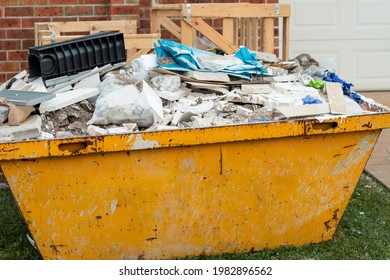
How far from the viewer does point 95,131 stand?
459 cm

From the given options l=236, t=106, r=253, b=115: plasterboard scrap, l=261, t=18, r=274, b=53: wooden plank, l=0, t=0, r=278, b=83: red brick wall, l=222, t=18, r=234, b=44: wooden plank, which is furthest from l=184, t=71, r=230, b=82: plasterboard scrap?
l=0, t=0, r=278, b=83: red brick wall

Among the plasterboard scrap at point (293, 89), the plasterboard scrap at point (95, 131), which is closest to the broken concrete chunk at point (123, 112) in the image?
the plasterboard scrap at point (95, 131)

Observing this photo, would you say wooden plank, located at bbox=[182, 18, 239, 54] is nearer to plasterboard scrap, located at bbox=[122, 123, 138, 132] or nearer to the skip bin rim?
the skip bin rim

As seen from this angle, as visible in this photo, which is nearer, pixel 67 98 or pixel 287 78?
pixel 67 98

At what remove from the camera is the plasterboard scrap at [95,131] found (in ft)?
15.0

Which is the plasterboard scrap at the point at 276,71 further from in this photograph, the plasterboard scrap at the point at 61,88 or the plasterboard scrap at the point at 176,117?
the plasterboard scrap at the point at 61,88

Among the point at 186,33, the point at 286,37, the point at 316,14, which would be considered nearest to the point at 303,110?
the point at 186,33

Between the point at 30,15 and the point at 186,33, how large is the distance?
2.05m

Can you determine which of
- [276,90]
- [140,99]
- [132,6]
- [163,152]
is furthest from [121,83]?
[132,6]

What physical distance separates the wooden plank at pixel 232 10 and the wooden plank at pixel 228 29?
7cm

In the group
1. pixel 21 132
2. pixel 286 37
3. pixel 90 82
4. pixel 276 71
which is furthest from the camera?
pixel 286 37

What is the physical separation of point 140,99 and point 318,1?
199 inches

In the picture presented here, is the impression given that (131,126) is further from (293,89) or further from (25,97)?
(293,89)

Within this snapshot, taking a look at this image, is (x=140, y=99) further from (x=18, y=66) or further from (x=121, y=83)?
(x=18, y=66)
